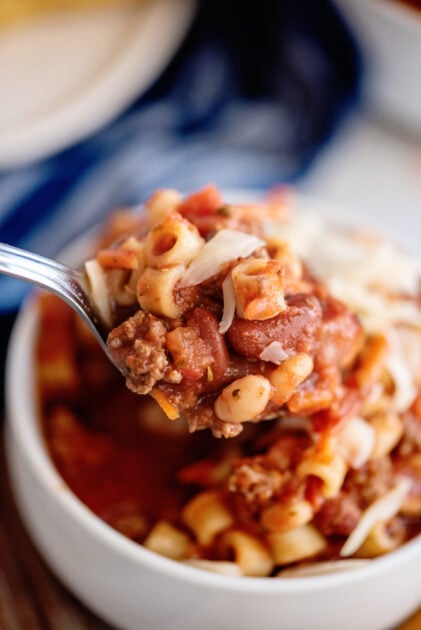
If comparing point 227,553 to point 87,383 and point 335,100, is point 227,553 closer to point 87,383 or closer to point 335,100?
point 87,383

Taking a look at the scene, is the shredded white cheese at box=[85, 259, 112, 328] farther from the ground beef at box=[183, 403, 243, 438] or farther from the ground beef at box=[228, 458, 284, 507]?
the ground beef at box=[228, 458, 284, 507]

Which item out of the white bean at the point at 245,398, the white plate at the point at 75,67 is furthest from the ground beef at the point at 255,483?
the white plate at the point at 75,67

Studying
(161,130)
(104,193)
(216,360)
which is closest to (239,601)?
(216,360)

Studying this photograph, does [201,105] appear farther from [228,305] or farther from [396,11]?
[228,305]

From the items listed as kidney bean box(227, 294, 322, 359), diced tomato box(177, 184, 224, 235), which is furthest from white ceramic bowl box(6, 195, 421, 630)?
diced tomato box(177, 184, 224, 235)

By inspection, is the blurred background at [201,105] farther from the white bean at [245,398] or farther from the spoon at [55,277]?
the white bean at [245,398]

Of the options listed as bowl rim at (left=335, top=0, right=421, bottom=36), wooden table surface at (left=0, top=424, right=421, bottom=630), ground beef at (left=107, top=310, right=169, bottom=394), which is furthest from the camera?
bowl rim at (left=335, top=0, right=421, bottom=36)
